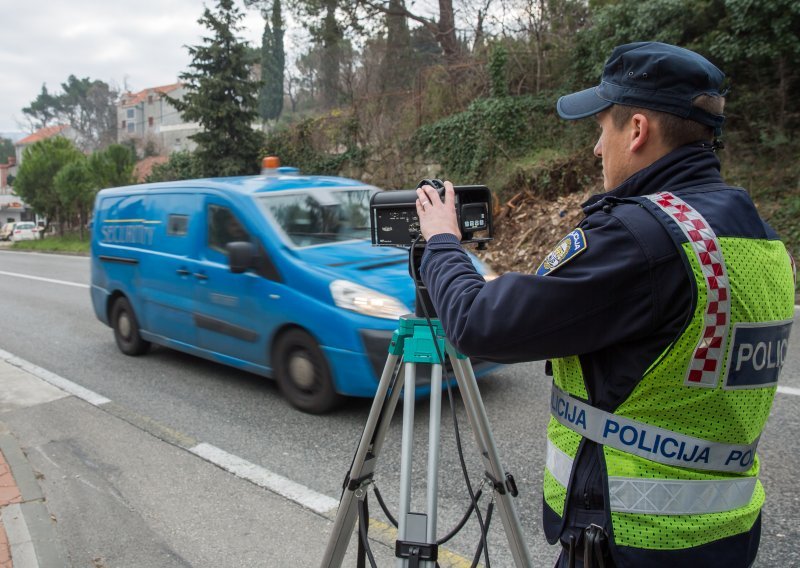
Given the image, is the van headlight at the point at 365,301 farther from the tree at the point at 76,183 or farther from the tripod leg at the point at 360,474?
the tree at the point at 76,183

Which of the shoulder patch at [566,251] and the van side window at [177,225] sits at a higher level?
the van side window at [177,225]

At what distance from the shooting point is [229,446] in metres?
4.68

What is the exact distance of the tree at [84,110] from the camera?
79.4 m

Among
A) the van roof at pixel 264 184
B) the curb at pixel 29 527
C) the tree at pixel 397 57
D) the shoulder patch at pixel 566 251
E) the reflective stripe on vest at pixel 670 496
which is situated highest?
the tree at pixel 397 57

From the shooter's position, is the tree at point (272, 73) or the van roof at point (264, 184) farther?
the tree at point (272, 73)

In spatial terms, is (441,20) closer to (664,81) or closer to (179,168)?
(179,168)

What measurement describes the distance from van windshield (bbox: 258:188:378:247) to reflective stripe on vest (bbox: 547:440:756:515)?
4261 mm

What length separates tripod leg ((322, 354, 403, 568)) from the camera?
220 cm

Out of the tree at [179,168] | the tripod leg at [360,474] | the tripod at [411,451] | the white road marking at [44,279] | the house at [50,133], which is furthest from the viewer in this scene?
the house at [50,133]

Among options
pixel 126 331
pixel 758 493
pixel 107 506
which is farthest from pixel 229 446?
pixel 758 493

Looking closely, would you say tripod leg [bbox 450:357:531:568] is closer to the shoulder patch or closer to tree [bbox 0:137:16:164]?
the shoulder patch

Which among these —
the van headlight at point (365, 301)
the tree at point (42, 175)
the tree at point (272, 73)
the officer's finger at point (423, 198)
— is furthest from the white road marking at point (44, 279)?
the tree at point (272, 73)

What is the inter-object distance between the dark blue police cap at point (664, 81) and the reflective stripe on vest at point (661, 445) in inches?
25.9

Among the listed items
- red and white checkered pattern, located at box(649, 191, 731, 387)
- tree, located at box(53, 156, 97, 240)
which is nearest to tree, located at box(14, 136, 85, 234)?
tree, located at box(53, 156, 97, 240)
